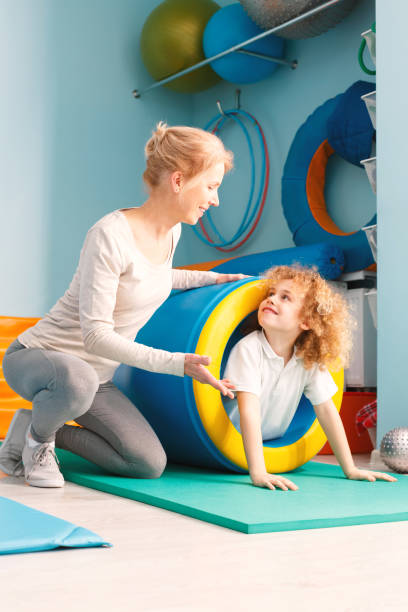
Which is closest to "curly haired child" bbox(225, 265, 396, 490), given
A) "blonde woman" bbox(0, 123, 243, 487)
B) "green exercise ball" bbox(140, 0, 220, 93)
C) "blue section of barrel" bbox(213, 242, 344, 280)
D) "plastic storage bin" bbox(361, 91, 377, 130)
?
"blonde woman" bbox(0, 123, 243, 487)

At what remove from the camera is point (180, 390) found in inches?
75.4

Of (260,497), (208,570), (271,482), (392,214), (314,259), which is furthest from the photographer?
(314,259)

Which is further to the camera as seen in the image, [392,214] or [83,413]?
[392,214]

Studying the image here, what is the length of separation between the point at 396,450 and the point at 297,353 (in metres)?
0.41

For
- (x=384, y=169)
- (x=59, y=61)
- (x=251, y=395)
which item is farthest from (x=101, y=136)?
(x=251, y=395)

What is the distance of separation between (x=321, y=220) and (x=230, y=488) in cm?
185

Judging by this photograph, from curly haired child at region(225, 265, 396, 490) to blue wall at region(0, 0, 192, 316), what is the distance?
2.29 meters

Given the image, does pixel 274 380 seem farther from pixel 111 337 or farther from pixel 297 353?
pixel 111 337

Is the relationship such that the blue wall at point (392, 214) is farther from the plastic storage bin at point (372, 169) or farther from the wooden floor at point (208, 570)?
the wooden floor at point (208, 570)

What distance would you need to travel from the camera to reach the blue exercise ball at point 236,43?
3527 mm

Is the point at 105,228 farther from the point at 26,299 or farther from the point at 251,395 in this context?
the point at 26,299

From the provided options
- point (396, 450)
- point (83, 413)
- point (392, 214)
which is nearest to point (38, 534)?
point (83, 413)

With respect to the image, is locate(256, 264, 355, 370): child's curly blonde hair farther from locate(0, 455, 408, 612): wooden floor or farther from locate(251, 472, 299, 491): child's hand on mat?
locate(0, 455, 408, 612): wooden floor

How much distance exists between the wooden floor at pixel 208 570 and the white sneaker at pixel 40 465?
37 centimetres
